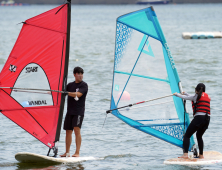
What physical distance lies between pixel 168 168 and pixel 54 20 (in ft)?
Answer: 10.7

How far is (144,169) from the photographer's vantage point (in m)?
7.68

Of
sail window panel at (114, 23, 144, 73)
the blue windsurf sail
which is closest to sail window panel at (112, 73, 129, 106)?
the blue windsurf sail

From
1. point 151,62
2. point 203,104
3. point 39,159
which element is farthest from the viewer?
point 151,62

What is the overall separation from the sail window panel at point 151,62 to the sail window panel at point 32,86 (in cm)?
167

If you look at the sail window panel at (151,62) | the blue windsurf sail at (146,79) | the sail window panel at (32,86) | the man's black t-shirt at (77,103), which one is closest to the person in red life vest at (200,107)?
the blue windsurf sail at (146,79)

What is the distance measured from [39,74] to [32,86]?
0.27 meters

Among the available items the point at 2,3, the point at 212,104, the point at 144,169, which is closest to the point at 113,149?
the point at 144,169

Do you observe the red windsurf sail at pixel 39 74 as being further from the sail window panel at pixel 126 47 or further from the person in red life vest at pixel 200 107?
the person in red life vest at pixel 200 107

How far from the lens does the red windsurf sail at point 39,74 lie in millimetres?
7320

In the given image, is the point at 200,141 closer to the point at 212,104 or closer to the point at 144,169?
the point at 144,169

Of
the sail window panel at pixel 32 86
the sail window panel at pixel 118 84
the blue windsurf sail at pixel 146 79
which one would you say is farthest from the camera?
the sail window panel at pixel 118 84

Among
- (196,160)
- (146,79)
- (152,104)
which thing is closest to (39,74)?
(146,79)

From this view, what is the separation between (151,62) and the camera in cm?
785

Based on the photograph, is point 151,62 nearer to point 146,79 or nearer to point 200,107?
point 146,79
